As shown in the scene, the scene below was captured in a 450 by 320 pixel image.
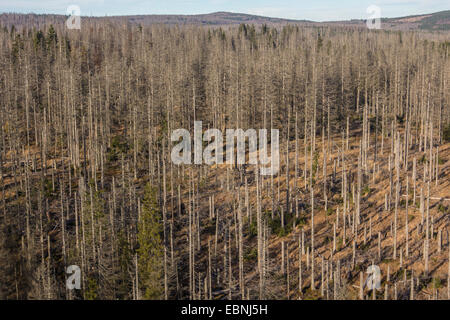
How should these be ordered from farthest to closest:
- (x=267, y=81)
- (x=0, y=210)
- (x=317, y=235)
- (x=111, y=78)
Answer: (x=111, y=78) → (x=267, y=81) → (x=0, y=210) → (x=317, y=235)

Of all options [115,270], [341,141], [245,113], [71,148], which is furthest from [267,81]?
[115,270]

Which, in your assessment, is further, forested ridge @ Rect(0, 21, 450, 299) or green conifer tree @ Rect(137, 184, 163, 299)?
forested ridge @ Rect(0, 21, 450, 299)

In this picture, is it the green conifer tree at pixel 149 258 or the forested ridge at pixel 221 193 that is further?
the forested ridge at pixel 221 193

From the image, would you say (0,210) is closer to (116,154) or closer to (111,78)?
(116,154)

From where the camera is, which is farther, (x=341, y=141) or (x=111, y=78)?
(x=111, y=78)

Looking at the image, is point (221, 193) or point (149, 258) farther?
point (221, 193)

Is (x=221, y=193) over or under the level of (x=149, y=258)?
over
